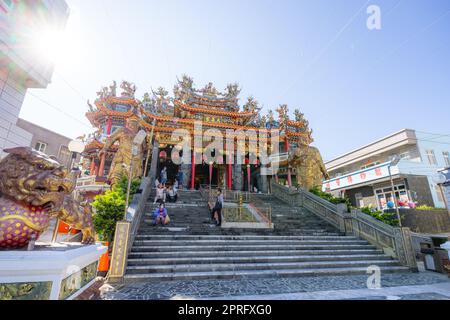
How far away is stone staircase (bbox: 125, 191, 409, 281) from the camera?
18.0 ft

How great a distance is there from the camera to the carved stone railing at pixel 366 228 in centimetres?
686

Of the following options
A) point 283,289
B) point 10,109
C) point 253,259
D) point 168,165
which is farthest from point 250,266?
point 168,165

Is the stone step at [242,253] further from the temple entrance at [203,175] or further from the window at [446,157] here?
the window at [446,157]

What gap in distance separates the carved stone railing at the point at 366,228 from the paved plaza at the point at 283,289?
1.34 metres

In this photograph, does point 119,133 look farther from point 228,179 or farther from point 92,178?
point 228,179

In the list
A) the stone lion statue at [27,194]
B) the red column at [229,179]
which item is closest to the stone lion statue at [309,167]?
the red column at [229,179]

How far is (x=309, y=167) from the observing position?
13594mm

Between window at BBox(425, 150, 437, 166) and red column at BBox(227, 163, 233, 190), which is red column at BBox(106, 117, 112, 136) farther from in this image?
window at BBox(425, 150, 437, 166)

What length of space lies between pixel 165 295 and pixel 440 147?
24.0 m

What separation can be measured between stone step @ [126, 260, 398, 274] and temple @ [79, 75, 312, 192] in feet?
32.2

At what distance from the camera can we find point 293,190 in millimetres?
13188

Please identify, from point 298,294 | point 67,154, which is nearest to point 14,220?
point 298,294
